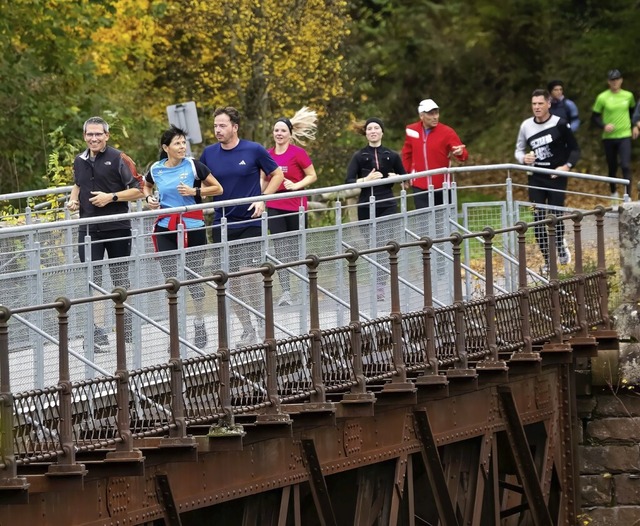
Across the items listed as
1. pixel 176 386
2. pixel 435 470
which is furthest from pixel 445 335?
pixel 176 386

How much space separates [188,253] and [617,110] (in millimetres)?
13471

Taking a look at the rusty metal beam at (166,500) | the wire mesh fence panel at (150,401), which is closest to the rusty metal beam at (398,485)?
the rusty metal beam at (166,500)

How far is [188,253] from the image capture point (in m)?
15.4

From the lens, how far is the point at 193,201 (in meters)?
16.7

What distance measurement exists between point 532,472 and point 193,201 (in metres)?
4.83

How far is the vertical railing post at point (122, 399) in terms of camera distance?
1309 cm

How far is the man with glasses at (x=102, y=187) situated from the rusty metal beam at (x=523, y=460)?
4.41 metres

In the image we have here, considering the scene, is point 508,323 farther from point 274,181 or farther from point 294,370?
point 294,370

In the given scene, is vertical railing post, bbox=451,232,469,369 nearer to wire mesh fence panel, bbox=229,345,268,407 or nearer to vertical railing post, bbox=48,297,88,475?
wire mesh fence panel, bbox=229,345,268,407

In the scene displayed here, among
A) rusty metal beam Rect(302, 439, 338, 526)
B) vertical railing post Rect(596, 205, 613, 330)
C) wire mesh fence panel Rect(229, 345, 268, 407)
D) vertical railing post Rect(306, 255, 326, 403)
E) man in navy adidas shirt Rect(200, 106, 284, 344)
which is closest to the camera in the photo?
wire mesh fence panel Rect(229, 345, 268, 407)

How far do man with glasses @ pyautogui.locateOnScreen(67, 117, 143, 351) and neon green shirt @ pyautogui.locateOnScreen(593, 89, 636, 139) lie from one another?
12.4 meters

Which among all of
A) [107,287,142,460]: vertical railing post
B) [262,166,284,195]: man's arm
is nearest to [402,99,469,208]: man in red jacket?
[262,166,284,195]: man's arm

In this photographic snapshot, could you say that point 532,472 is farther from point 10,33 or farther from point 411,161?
point 10,33

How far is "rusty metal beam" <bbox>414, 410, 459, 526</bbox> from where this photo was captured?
695 inches
